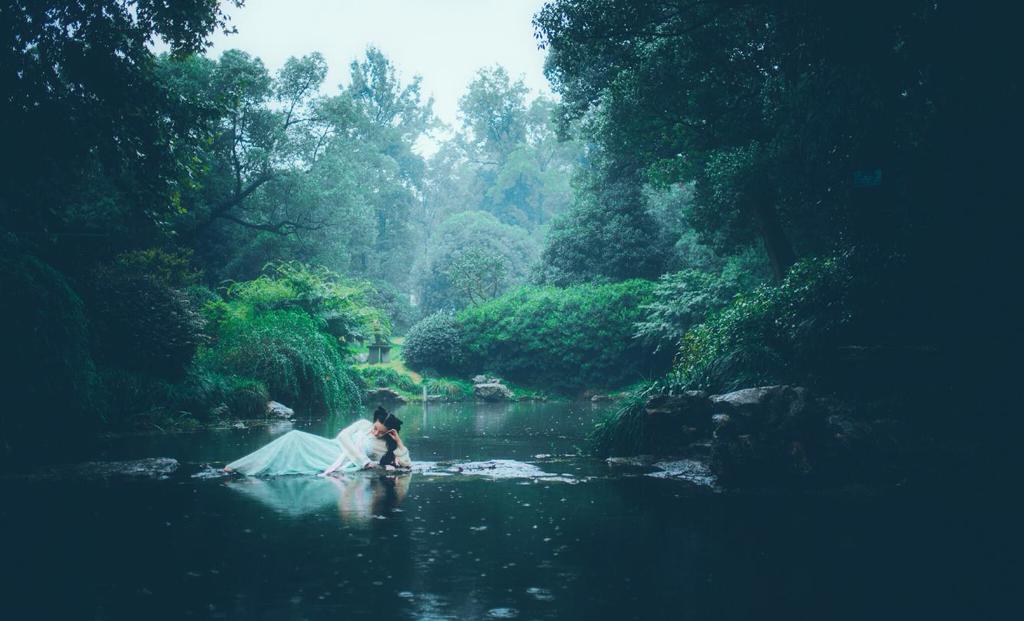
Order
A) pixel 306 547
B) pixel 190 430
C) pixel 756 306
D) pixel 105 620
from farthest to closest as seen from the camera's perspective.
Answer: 1. pixel 190 430
2. pixel 756 306
3. pixel 306 547
4. pixel 105 620

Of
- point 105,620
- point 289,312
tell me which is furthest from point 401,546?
point 289,312

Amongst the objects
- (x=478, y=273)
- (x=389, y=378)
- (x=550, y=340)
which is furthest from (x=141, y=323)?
(x=478, y=273)

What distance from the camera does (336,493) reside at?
400 inches

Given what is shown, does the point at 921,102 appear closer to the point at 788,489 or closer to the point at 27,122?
the point at 788,489

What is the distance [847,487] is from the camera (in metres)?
9.77

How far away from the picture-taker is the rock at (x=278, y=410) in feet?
68.3

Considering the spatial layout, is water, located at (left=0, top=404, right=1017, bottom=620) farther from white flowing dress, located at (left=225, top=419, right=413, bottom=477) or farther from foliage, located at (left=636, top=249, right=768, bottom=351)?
foliage, located at (left=636, top=249, right=768, bottom=351)

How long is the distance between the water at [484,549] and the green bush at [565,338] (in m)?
21.7

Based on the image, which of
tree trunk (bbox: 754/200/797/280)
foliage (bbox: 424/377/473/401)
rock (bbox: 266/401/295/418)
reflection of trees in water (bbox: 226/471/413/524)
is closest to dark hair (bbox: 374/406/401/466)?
reflection of trees in water (bbox: 226/471/413/524)

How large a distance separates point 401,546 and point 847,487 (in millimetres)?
5897

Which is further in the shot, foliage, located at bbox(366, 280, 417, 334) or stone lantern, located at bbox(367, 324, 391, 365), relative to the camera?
foliage, located at bbox(366, 280, 417, 334)

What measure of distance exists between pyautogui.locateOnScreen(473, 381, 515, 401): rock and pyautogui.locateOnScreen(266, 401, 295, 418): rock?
12.1 meters

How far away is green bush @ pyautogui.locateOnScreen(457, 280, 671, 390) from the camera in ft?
109

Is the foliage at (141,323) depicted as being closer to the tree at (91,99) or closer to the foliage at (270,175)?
the tree at (91,99)
